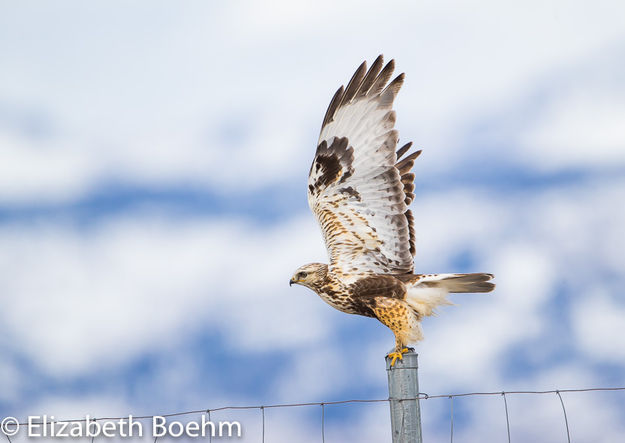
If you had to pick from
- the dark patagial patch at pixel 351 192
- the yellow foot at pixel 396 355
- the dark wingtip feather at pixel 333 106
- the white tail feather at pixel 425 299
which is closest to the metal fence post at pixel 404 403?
the yellow foot at pixel 396 355

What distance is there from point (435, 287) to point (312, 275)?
3.57ft

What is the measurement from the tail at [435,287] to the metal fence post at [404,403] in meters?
1.58

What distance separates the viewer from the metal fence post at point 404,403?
4629 millimetres

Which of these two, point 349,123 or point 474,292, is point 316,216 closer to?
point 349,123

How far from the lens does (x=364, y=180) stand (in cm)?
655

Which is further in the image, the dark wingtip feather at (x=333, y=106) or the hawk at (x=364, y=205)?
the dark wingtip feather at (x=333, y=106)

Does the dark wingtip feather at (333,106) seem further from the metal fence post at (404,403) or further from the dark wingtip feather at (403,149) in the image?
the metal fence post at (404,403)

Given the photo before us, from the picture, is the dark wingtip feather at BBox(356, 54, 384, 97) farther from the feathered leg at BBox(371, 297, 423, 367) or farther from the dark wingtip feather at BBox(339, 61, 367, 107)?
the feathered leg at BBox(371, 297, 423, 367)

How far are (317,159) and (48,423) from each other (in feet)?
10.3

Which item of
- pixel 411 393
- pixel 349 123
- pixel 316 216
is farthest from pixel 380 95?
pixel 411 393

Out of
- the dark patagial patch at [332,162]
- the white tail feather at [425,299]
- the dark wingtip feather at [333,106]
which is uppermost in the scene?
the dark wingtip feather at [333,106]

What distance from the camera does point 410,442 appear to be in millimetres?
Result: 4621

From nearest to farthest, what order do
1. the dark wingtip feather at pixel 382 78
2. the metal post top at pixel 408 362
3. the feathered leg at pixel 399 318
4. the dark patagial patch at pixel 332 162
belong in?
the metal post top at pixel 408 362 < the feathered leg at pixel 399 318 < the dark wingtip feather at pixel 382 78 < the dark patagial patch at pixel 332 162

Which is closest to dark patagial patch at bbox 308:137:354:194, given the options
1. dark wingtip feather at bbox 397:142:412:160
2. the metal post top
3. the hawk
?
the hawk
